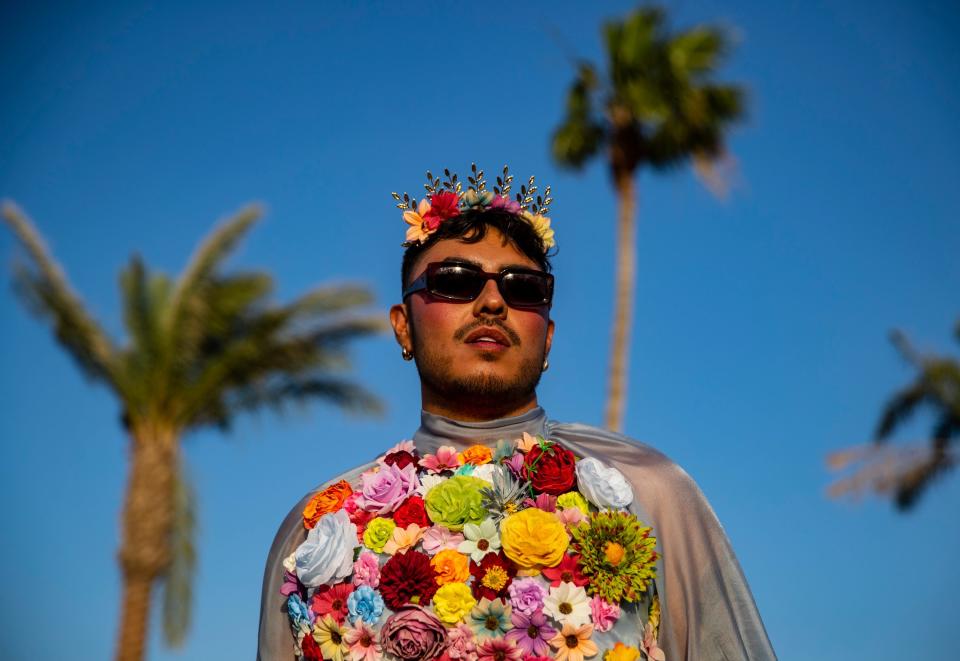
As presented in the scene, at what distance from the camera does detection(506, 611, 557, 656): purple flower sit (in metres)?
3.41

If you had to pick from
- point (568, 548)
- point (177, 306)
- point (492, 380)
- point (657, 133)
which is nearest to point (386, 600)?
point (568, 548)

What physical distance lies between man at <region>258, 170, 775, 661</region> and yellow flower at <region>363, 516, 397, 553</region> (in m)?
0.38

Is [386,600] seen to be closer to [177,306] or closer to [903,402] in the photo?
[177,306]

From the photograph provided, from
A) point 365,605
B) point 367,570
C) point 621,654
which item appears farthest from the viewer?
point 367,570

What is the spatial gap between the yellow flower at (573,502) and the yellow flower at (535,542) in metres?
0.12

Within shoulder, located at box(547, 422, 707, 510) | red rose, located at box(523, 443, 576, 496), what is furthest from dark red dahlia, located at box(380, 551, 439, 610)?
shoulder, located at box(547, 422, 707, 510)

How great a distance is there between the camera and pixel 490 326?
398 centimetres

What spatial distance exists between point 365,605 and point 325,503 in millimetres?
547

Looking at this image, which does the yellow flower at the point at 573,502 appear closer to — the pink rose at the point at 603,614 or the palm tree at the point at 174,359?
the pink rose at the point at 603,614

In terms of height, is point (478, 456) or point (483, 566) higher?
point (478, 456)

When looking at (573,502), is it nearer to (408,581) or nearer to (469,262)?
(408,581)

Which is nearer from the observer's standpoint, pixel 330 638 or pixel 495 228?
pixel 330 638

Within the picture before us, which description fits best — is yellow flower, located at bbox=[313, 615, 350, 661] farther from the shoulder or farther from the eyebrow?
the eyebrow

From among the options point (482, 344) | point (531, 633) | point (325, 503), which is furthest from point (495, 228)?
point (531, 633)
